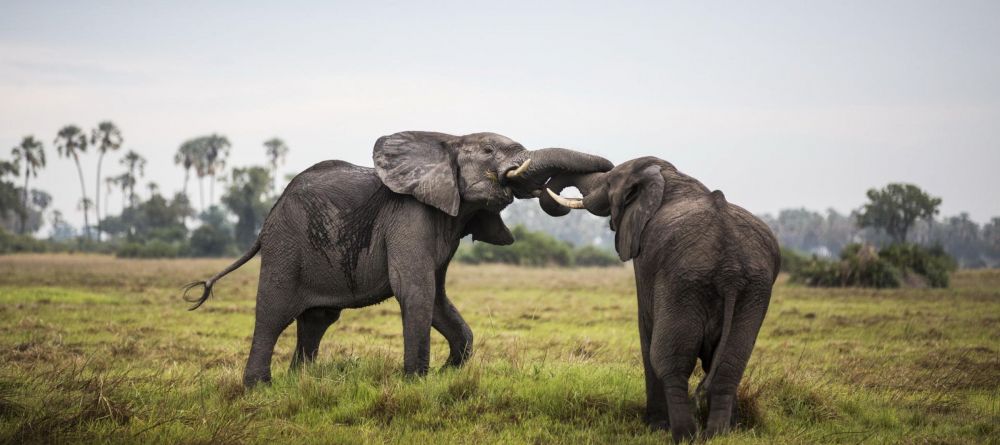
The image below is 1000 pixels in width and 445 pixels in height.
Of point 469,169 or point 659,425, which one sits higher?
point 469,169

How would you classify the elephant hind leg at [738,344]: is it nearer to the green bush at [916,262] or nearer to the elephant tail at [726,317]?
the elephant tail at [726,317]

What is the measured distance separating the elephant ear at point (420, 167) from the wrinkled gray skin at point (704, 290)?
231 cm

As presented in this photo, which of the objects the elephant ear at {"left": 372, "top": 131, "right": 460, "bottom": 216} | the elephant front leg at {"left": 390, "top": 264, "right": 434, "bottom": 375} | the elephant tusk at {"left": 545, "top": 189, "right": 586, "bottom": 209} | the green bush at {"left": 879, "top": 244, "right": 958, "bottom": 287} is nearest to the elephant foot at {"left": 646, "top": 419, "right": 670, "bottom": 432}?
the elephant tusk at {"left": 545, "top": 189, "right": 586, "bottom": 209}

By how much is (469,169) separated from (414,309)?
1455 mm

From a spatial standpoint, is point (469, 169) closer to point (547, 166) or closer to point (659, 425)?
point (547, 166)

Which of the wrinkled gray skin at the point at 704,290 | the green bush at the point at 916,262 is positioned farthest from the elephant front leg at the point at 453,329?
the green bush at the point at 916,262

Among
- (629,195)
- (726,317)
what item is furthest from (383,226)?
(726,317)

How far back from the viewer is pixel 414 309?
8.47 metres

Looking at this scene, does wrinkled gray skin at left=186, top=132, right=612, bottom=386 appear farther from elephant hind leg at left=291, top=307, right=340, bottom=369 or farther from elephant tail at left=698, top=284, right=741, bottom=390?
elephant tail at left=698, top=284, right=741, bottom=390

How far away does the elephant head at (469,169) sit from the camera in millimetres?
8539

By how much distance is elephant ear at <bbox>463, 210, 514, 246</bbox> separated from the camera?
945 cm

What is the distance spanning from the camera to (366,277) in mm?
8898

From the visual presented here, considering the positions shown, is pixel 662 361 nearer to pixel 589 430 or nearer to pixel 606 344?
pixel 589 430

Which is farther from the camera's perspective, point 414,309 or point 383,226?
point 383,226
